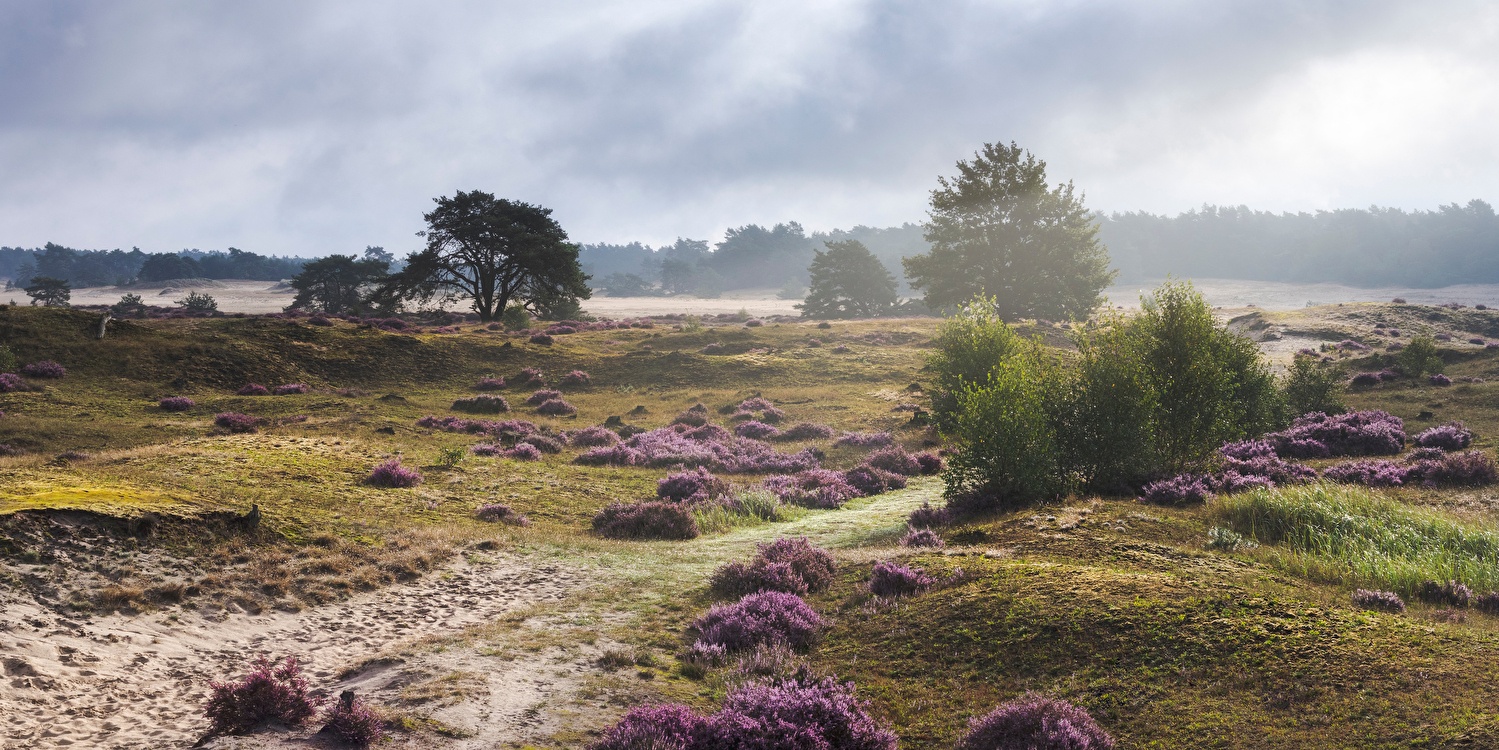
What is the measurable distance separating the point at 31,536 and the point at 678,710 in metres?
8.93

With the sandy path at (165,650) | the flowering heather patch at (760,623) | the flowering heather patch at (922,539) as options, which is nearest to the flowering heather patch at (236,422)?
the sandy path at (165,650)

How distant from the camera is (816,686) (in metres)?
7.23

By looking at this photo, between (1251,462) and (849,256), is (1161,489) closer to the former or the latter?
(1251,462)

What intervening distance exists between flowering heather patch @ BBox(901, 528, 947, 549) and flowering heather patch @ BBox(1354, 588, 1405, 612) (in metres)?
5.76

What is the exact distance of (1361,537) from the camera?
464 inches

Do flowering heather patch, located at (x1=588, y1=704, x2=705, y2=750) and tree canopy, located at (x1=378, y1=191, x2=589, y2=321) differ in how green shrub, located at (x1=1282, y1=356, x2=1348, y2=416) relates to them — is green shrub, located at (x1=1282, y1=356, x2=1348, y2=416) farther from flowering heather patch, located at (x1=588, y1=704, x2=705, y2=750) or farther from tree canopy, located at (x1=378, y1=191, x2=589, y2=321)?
tree canopy, located at (x1=378, y1=191, x2=589, y2=321)

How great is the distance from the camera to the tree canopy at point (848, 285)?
10219 centimetres

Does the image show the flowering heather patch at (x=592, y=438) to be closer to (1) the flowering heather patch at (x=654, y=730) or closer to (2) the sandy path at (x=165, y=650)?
(2) the sandy path at (x=165, y=650)

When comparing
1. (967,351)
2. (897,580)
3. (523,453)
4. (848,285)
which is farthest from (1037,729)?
(848,285)

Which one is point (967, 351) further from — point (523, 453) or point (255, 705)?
point (255, 705)

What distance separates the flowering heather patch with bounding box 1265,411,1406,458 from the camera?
72.1 feet

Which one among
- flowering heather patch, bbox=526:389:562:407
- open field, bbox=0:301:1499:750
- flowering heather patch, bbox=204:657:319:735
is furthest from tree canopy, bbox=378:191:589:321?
flowering heather patch, bbox=204:657:319:735

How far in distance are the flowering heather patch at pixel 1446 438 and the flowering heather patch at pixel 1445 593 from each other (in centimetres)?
1584

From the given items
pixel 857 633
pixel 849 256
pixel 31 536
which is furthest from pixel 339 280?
pixel 857 633
